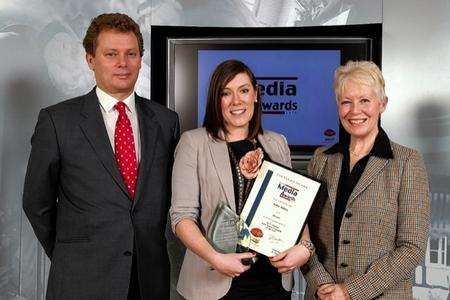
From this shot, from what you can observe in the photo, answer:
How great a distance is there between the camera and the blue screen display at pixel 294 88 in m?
3.50

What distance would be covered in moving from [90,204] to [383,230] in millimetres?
1018

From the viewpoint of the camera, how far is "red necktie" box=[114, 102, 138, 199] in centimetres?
223

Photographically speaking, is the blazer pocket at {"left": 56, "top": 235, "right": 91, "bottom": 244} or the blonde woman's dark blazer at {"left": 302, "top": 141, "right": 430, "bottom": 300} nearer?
the blonde woman's dark blazer at {"left": 302, "top": 141, "right": 430, "bottom": 300}

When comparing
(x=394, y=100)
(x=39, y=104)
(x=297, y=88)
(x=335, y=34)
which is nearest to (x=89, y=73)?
(x=39, y=104)

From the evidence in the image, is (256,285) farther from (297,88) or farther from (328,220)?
(297,88)

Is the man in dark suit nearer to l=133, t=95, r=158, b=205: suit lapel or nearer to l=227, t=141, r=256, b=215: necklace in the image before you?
l=133, t=95, r=158, b=205: suit lapel

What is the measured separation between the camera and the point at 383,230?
1.96 metres

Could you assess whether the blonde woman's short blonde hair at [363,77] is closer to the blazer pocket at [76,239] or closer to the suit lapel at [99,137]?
the suit lapel at [99,137]

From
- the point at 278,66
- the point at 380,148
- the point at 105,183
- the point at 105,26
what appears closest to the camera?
the point at 380,148

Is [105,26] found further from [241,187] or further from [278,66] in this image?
[278,66]

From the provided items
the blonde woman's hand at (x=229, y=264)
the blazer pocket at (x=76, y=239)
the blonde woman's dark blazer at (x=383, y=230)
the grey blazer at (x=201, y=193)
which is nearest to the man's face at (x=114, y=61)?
the grey blazer at (x=201, y=193)

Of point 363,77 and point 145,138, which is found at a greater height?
point 363,77

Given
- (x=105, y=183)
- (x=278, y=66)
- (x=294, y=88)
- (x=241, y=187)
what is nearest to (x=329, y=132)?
(x=294, y=88)

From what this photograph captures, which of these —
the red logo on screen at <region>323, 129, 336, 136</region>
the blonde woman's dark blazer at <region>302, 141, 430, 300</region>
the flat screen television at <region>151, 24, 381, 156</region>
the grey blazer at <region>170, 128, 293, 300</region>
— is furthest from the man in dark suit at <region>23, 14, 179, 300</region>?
the red logo on screen at <region>323, 129, 336, 136</region>
